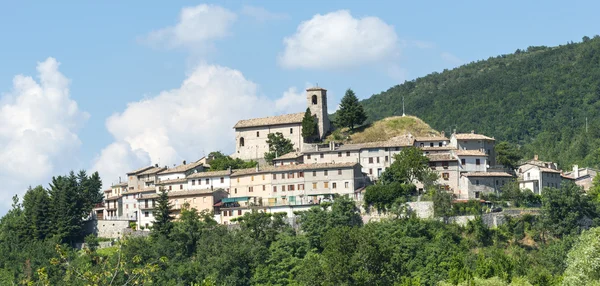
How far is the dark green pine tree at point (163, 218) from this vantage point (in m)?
93.7

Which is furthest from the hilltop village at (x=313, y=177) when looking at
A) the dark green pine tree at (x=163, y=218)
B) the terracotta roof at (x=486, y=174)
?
the dark green pine tree at (x=163, y=218)

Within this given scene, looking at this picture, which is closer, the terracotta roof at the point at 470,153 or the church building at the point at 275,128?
the terracotta roof at the point at 470,153

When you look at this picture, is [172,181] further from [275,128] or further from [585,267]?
[585,267]

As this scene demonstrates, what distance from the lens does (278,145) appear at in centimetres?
10575

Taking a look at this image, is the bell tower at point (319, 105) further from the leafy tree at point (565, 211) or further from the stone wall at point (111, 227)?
the leafy tree at point (565, 211)

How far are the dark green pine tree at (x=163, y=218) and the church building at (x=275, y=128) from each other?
49.0 ft

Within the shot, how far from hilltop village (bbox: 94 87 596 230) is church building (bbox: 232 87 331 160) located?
12cm

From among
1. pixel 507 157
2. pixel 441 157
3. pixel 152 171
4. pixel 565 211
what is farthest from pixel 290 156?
pixel 565 211

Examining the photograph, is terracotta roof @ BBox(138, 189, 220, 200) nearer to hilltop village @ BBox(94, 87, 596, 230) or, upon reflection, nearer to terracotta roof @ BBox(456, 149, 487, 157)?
hilltop village @ BBox(94, 87, 596, 230)

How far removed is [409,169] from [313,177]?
9054 millimetres

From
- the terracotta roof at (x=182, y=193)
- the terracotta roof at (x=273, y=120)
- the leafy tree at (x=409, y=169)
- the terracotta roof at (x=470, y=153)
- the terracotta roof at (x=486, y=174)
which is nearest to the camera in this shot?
the terracotta roof at (x=486, y=174)

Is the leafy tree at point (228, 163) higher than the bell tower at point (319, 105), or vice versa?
the bell tower at point (319, 105)

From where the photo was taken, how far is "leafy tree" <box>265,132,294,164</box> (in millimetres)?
104875

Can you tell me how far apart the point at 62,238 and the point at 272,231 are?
2498 centimetres
